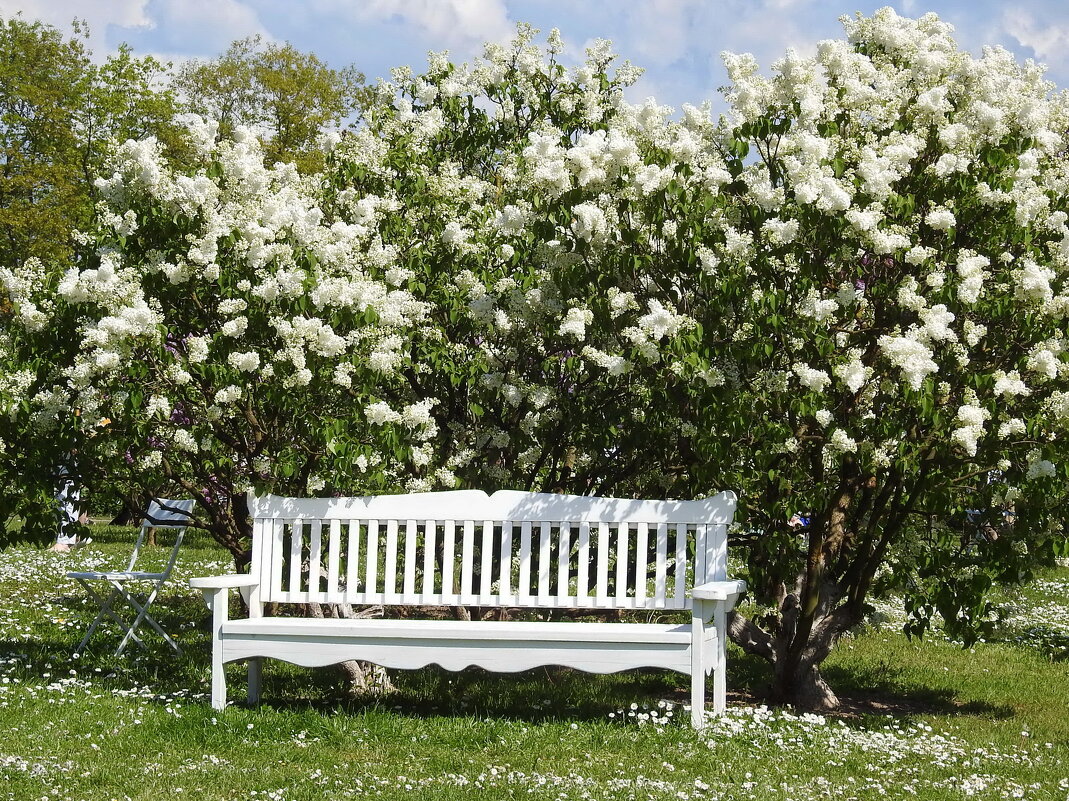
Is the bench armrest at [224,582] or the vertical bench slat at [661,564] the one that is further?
the vertical bench slat at [661,564]

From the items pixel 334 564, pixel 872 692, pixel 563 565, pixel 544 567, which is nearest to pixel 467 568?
pixel 544 567

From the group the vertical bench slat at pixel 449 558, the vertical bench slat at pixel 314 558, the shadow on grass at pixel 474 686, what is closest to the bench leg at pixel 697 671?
the shadow on grass at pixel 474 686

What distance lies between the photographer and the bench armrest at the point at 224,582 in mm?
5711

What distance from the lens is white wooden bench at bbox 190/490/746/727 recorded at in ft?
17.9

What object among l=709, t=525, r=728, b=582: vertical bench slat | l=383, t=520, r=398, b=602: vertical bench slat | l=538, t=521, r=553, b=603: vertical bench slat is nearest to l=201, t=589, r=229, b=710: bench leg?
l=383, t=520, r=398, b=602: vertical bench slat

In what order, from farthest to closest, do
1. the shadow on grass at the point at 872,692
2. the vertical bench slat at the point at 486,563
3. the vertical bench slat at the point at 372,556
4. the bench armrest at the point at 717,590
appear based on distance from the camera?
the shadow on grass at the point at 872,692, the vertical bench slat at the point at 486,563, the vertical bench slat at the point at 372,556, the bench armrest at the point at 717,590

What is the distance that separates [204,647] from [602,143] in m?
4.57

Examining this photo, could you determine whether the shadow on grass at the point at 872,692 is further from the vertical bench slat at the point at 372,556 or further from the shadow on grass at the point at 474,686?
the vertical bench slat at the point at 372,556

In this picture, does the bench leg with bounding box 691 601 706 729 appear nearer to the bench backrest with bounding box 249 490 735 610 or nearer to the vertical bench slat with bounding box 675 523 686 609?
the vertical bench slat with bounding box 675 523 686 609

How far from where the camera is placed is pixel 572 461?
23.6ft

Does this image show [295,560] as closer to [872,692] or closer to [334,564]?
[334,564]

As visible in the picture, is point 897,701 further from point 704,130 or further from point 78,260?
point 78,260

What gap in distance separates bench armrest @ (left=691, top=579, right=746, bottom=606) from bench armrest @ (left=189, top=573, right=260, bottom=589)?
7.74 feet

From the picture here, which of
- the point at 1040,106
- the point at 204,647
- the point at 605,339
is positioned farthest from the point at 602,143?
the point at 204,647
